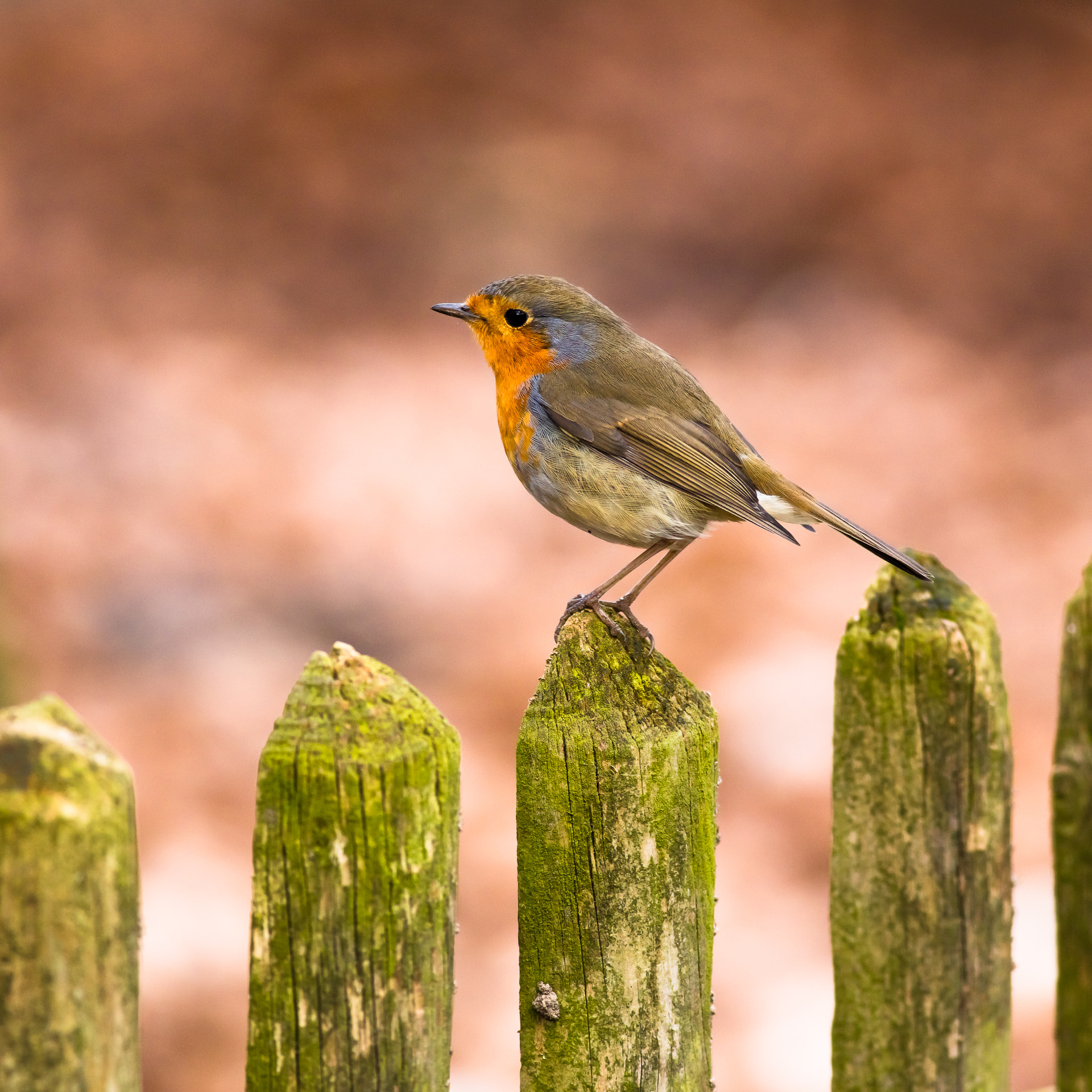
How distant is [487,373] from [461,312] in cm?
473

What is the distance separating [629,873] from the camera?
6.10 ft

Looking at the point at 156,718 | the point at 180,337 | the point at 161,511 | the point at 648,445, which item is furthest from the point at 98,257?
the point at 648,445

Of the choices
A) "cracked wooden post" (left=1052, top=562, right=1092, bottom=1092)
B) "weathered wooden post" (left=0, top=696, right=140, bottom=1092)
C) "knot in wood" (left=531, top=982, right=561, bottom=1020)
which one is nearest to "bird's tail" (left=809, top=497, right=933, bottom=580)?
"cracked wooden post" (left=1052, top=562, right=1092, bottom=1092)

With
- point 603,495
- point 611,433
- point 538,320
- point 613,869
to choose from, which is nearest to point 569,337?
point 538,320

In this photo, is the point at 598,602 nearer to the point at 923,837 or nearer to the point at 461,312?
the point at 923,837

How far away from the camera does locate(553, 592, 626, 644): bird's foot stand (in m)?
1.98

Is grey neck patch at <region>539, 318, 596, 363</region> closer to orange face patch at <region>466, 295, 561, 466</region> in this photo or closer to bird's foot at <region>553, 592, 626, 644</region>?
orange face patch at <region>466, 295, 561, 466</region>

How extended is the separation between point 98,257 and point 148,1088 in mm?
5281

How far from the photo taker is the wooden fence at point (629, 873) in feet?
5.31

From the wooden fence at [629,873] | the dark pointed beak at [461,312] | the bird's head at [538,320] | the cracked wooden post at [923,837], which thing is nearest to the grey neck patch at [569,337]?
the bird's head at [538,320]

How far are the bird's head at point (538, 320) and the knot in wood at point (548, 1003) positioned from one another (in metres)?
1.61

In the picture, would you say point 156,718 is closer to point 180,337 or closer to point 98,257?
point 180,337

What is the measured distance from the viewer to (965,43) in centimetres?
934

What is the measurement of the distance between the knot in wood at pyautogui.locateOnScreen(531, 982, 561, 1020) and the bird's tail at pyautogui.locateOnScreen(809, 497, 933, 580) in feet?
2.42
